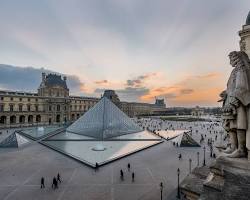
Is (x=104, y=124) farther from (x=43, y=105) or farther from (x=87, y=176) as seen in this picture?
(x=43, y=105)

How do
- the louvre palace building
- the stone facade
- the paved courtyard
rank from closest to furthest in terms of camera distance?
1. the stone facade
2. the paved courtyard
3. the louvre palace building

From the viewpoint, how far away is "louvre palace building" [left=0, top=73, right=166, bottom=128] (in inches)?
2061

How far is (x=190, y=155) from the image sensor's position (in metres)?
21.6

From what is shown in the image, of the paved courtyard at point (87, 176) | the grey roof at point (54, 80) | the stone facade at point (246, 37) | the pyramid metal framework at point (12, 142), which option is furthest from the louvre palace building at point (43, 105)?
the stone facade at point (246, 37)

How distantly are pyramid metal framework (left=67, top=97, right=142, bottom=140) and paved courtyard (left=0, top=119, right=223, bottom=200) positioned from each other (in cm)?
953

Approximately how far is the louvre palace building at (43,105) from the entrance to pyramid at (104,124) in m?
24.9

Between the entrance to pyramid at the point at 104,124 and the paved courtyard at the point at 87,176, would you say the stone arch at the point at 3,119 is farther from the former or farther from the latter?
the paved courtyard at the point at 87,176

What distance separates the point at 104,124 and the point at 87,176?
17.6 metres

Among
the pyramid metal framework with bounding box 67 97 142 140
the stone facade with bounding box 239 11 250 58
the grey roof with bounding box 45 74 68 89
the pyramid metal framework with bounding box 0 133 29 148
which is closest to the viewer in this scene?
the stone facade with bounding box 239 11 250 58

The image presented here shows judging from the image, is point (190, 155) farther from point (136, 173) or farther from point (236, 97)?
point (236, 97)

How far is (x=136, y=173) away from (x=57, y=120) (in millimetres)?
55157

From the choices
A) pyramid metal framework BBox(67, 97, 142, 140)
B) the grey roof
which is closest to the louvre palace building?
the grey roof

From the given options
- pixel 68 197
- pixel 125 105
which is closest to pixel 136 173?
pixel 68 197

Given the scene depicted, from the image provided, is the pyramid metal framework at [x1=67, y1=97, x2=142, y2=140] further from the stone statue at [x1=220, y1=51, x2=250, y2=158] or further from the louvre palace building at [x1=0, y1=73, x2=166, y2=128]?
the stone statue at [x1=220, y1=51, x2=250, y2=158]
